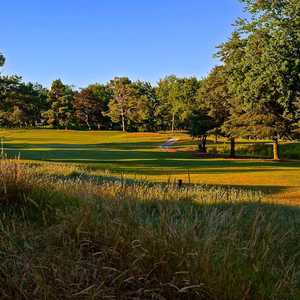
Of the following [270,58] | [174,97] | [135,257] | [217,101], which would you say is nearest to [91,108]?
[174,97]

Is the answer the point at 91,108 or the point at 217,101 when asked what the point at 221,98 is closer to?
the point at 217,101

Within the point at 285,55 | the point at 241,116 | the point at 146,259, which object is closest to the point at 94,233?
the point at 146,259

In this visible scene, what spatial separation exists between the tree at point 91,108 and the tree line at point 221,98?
8.7 inches

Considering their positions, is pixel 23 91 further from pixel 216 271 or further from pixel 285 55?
pixel 216 271

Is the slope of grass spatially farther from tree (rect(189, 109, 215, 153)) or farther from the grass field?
tree (rect(189, 109, 215, 153))

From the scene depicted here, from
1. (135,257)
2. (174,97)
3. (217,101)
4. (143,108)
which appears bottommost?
(135,257)

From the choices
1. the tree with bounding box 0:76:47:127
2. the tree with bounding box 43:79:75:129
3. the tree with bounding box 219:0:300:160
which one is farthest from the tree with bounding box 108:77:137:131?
the tree with bounding box 219:0:300:160

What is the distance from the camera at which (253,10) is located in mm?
23578

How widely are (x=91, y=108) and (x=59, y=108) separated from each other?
704cm

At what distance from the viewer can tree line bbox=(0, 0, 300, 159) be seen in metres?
21.1

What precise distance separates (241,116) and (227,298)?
38.1 meters

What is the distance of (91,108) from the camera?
95.1 metres

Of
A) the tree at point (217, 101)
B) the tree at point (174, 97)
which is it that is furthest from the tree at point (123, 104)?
the tree at point (217, 101)

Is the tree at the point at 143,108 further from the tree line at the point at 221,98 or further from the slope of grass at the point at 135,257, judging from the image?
the slope of grass at the point at 135,257
